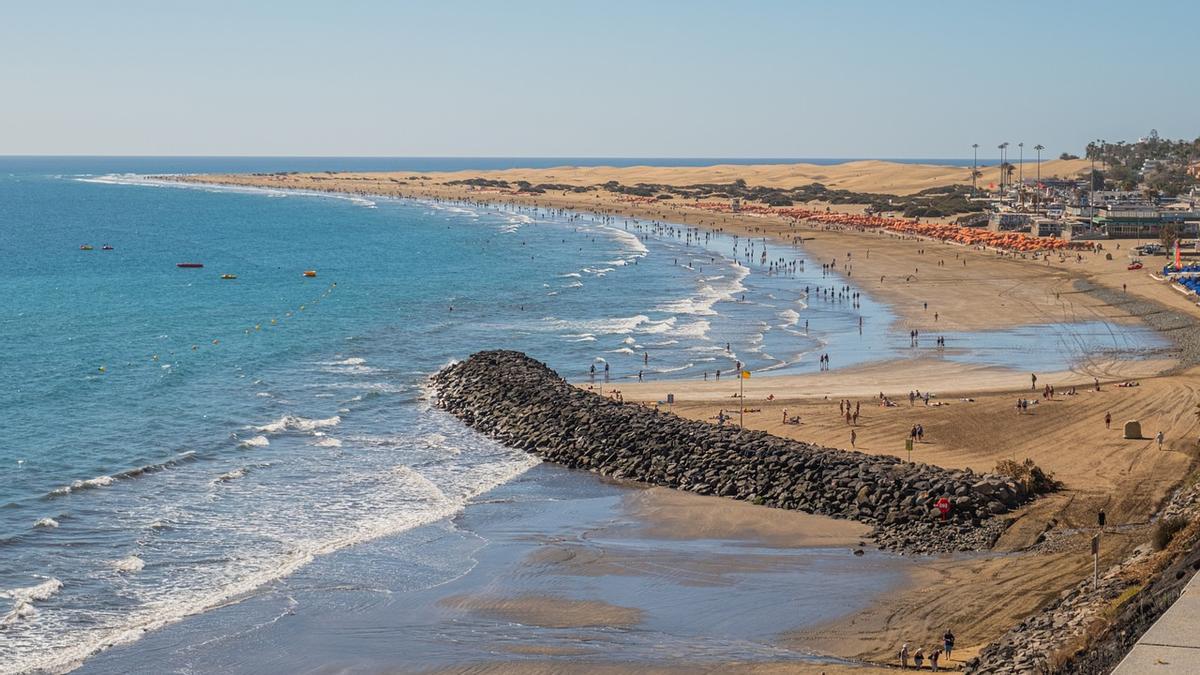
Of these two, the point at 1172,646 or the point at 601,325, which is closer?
the point at 1172,646

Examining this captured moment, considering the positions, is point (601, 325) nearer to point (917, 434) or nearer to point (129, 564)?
point (917, 434)

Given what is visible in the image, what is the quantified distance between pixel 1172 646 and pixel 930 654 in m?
7.37

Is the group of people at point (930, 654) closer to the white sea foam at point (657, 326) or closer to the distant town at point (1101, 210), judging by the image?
the white sea foam at point (657, 326)

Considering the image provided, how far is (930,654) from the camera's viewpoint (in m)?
27.4

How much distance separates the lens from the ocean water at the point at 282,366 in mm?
35656

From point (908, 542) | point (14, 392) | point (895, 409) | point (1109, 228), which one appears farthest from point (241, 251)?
point (908, 542)

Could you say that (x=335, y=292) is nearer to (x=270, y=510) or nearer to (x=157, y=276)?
(x=157, y=276)

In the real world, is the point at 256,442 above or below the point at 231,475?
above

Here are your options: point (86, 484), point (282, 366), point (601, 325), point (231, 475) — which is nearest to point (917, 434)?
point (231, 475)

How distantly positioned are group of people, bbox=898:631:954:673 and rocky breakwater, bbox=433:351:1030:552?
7912mm

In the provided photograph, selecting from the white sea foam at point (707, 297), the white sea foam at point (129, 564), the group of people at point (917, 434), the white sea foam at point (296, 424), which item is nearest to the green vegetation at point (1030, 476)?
the group of people at point (917, 434)

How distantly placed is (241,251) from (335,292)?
41.6 m

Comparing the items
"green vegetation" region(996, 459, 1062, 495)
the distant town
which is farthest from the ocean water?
the distant town

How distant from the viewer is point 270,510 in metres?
40.3
